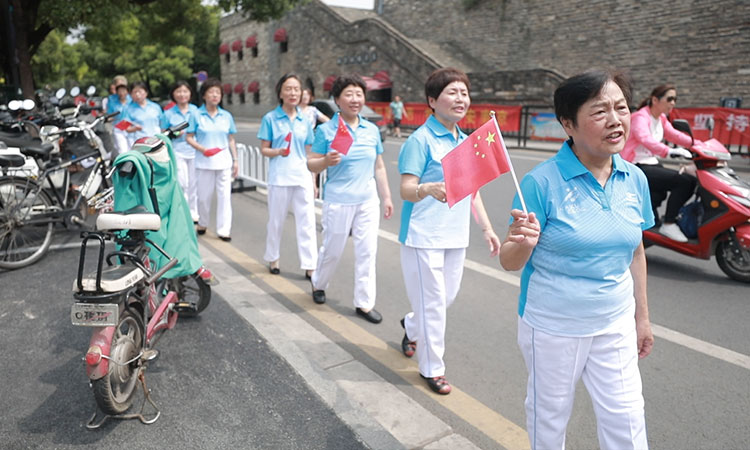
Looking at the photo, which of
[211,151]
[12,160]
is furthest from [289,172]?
[12,160]

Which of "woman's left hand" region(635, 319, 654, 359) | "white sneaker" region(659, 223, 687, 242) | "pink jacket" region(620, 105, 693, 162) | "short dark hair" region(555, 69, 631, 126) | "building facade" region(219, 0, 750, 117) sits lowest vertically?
"white sneaker" region(659, 223, 687, 242)

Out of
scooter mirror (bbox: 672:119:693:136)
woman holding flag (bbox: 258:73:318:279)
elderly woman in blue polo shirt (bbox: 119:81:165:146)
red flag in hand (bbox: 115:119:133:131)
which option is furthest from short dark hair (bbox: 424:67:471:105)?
red flag in hand (bbox: 115:119:133:131)

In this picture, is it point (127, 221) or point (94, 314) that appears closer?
point (94, 314)

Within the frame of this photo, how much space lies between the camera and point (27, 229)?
6.48m

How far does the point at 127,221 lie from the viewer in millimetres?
3145

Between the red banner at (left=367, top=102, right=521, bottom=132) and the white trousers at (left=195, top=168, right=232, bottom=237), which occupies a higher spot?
the red banner at (left=367, top=102, right=521, bottom=132)

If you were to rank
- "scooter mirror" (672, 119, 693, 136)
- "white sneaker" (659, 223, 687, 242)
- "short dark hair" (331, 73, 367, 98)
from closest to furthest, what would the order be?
"short dark hair" (331, 73, 367, 98) < "white sneaker" (659, 223, 687, 242) < "scooter mirror" (672, 119, 693, 136)

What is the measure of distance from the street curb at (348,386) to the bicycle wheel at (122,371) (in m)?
0.94

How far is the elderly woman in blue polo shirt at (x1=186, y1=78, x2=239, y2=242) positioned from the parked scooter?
16.1ft

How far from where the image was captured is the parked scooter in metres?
5.36

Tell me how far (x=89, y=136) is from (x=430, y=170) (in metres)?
5.17

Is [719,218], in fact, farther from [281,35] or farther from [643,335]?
[281,35]

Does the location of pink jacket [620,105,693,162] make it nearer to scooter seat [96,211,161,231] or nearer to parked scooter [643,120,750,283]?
parked scooter [643,120,750,283]

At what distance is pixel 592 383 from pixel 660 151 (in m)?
4.23
